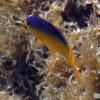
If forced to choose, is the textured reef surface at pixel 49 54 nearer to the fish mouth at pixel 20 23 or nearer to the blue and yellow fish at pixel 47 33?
the fish mouth at pixel 20 23

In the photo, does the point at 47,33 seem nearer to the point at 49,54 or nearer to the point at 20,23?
the point at 49,54

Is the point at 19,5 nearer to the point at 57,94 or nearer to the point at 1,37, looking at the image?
the point at 1,37

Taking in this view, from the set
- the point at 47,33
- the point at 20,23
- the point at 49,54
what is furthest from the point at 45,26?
the point at 20,23

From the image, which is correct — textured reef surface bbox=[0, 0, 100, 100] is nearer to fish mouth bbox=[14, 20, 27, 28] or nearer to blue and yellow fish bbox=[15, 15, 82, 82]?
fish mouth bbox=[14, 20, 27, 28]

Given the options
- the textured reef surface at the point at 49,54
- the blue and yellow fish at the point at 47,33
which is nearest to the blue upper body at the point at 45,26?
the blue and yellow fish at the point at 47,33

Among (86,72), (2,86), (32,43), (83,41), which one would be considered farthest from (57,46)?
(2,86)

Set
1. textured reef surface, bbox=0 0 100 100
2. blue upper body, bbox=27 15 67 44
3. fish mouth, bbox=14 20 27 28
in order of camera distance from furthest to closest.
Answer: fish mouth, bbox=14 20 27 28, textured reef surface, bbox=0 0 100 100, blue upper body, bbox=27 15 67 44

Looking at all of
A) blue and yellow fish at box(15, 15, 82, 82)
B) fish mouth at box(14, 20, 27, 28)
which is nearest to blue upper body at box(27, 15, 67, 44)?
blue and yellow fish at box(15, 15, 82, 82)

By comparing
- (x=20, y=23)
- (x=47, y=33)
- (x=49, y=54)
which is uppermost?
(x=47, y=33)
